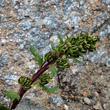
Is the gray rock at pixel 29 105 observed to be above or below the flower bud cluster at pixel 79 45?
Answer: below

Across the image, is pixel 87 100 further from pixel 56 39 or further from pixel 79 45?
pixel 79 45

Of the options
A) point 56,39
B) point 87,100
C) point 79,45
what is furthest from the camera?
point 56,39

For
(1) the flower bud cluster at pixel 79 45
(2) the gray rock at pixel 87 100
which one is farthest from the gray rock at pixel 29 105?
(1) the flower bud cluster at pixel 79 45

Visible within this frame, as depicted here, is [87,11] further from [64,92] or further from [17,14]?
[64,92]

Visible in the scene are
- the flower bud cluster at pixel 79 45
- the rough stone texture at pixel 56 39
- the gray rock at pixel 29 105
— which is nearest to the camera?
the flower bud cluster at pixel 79 45

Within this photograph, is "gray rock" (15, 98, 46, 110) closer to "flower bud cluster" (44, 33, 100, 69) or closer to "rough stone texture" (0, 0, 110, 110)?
"rough stone texture" (0, 0, 110, 110)

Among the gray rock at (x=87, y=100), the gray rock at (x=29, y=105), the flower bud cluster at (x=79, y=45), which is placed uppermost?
the flower bud cluster at (x=79, y=45)

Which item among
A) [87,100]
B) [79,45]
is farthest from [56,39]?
[79,45]

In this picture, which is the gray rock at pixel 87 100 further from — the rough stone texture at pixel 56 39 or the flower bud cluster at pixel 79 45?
the flower bud cluster at pixel 79 45
